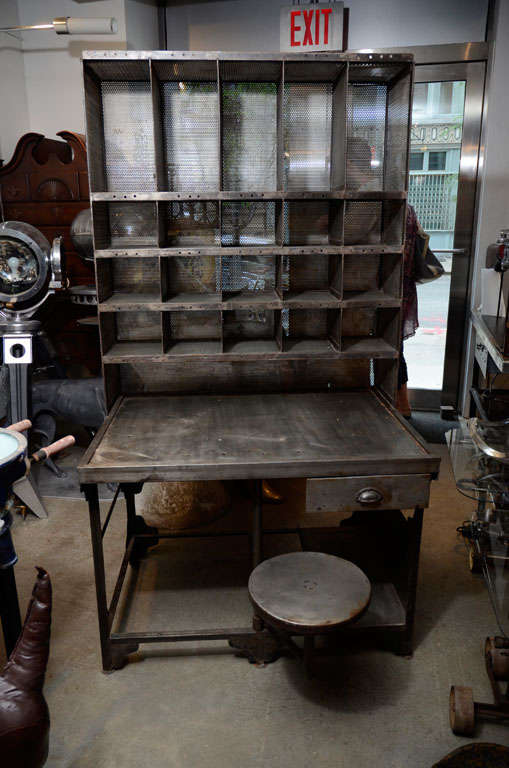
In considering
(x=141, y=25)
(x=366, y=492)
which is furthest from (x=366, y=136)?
(x=141, y=25)

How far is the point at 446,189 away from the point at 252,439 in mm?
3151

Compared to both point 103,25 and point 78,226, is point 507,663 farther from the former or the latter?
point 103,25

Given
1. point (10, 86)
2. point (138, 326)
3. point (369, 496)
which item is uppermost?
point (10, 86)

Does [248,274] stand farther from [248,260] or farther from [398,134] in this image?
[398,134]

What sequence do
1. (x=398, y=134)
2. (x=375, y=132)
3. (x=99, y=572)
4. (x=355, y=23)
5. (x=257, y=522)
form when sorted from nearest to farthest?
1. (x=99, y=572)
2. (x=257, y=522)
3. (x=398, y=134)
4. (x=375, y=132)
5. (x=355, y=23)

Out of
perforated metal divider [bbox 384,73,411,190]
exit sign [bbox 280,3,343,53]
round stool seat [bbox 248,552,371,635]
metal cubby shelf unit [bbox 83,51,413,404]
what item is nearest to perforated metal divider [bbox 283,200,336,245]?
metal cubby shelf unit [bbox 83,51,413,404]

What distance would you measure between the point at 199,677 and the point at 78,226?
2404 mm

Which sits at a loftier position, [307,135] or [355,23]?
[355,23]

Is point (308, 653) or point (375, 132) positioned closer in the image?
point (308, 653)

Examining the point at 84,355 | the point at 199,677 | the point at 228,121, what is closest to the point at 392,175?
the point at 228,121

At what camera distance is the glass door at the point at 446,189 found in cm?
424

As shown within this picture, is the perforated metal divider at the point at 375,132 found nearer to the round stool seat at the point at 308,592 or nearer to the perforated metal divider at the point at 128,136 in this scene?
the perforated metal divider at the point at 128,136

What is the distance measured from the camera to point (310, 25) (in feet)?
13.4

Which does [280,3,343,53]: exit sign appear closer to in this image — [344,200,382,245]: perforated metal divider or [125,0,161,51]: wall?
[125,0,161,51]: wall
